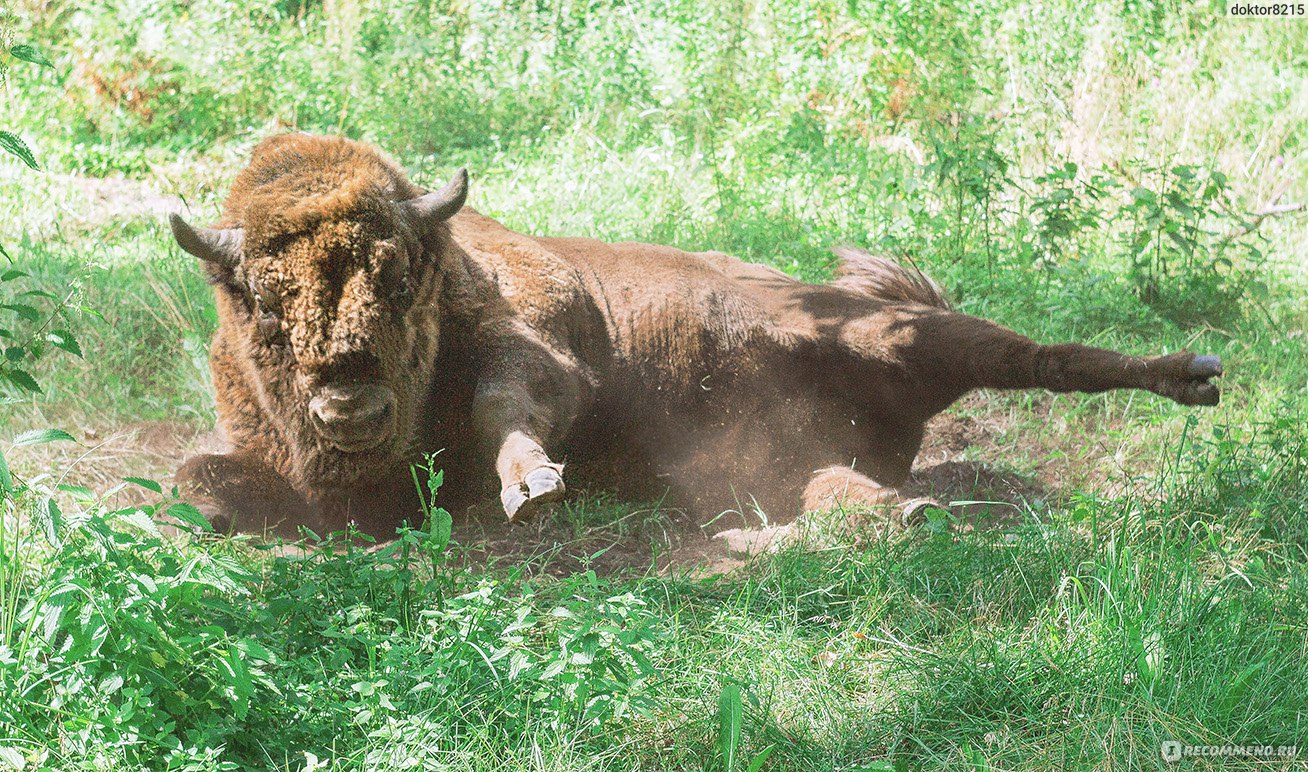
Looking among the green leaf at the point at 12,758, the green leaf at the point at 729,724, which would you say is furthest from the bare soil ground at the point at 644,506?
the green leaf at the point at 12,758

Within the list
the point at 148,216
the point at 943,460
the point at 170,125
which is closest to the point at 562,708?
the point at 943,460

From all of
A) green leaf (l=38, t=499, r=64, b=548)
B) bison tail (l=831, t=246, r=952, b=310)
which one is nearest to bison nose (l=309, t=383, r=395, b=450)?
green leaf (l=38, t=499, r=64, b=548)

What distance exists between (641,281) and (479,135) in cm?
436

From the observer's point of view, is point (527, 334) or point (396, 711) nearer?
point (396, 711)

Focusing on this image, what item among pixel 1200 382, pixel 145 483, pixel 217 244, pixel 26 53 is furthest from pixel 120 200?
pixel 1200 382

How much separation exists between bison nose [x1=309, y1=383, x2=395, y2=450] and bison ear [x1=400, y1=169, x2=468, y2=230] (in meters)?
0.65

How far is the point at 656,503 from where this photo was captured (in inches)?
199

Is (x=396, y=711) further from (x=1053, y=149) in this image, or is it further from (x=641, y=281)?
(x=1053, y=149)

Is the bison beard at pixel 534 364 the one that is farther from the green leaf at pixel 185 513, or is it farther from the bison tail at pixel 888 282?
the green leaf at pixel 185 513

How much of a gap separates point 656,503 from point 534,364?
81 cm

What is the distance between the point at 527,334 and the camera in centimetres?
477

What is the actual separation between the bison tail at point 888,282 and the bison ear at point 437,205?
2.15 meters

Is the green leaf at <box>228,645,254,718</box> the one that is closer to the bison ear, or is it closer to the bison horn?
the bison horn

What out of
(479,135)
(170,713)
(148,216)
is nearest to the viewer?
(170,713)
